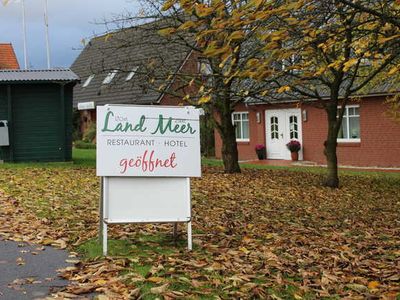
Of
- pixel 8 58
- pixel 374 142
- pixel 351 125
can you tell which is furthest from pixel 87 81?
pixel 374 142

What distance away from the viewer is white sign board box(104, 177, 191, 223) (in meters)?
6.22

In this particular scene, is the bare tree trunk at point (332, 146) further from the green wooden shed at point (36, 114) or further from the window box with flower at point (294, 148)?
the window box with flower at point (294, 148)

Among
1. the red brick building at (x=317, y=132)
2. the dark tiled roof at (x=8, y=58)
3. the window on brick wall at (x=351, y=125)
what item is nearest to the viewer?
the red brick building at (x=317, y=132)

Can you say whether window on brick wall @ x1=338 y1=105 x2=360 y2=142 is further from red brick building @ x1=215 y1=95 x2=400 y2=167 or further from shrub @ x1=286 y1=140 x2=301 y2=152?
shrub @ x1=286 y1=140 x2=301 y2=152

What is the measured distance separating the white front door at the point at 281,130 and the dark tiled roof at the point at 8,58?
19.4 metres

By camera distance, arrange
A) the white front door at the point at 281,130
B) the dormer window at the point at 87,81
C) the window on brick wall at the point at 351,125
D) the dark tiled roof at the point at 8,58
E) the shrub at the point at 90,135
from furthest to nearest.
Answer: the dormer window at the point at 87,81 < the dark tiled roof at the point at 8,58 < the shrub at the point at 90,135 < the white front door at the point at 281,130 < the window on brick wall at the point at 351,125

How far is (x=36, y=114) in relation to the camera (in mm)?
17234

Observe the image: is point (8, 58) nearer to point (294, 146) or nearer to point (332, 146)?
point (294, 146)

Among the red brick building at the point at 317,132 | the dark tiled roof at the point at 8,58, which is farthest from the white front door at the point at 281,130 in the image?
the dark tiled roof at the point at 8,58

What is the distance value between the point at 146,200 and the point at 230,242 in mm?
1302

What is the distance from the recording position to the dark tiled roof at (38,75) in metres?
16.7

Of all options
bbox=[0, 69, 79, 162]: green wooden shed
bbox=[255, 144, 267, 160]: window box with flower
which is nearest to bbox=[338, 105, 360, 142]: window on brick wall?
bbox=[255, 144, 267, 160]: window box with flower

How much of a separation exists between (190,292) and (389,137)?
1961cm

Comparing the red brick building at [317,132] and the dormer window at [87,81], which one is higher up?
the dormer window at [87,81]
